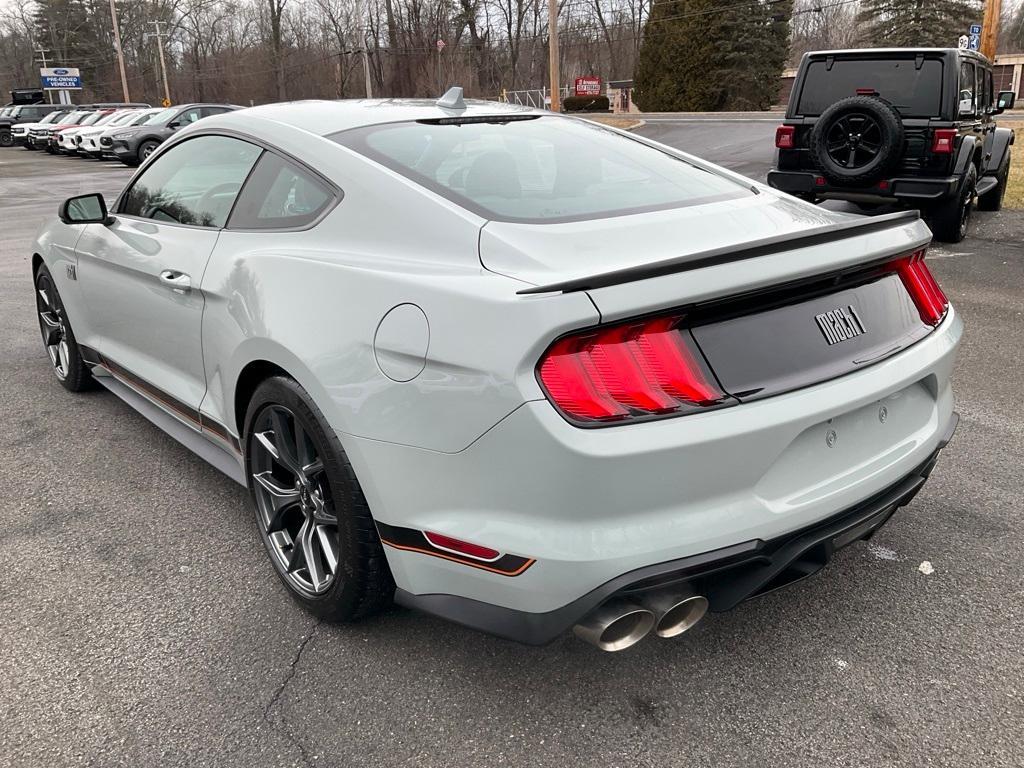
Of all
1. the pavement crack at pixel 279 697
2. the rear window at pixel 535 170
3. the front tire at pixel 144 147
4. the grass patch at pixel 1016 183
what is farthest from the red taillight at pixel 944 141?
the front tire at pixel 144 147

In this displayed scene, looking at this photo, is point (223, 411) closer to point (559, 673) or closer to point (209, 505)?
point (209, 505)

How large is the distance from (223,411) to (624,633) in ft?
5.22

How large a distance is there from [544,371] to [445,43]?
2289 inches

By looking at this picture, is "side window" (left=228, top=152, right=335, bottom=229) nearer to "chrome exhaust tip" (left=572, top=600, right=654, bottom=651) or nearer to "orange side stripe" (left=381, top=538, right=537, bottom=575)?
"orange side stripe" (left=381, top=538, right=537, bottom=575)

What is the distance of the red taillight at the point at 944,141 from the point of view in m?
8.27

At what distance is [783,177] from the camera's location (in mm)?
9336

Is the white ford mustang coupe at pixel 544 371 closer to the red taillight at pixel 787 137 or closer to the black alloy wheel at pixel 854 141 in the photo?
the black alloy wheel at pixel 854 141

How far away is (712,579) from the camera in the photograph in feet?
6.58

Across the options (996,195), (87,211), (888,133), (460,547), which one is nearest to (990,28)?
(996,195)

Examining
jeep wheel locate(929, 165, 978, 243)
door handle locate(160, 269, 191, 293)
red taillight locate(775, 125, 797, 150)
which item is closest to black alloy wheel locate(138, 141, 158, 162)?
red taillight locate(775, 125, 797, 150)

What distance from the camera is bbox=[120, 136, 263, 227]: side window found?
3000 millimetres

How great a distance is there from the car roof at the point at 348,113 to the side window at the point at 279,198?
0.53ft

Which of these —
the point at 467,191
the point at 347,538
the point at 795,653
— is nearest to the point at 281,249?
the point at 467,191

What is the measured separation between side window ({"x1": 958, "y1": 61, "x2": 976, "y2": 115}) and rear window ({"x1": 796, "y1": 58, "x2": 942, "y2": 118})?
338 millimetres
